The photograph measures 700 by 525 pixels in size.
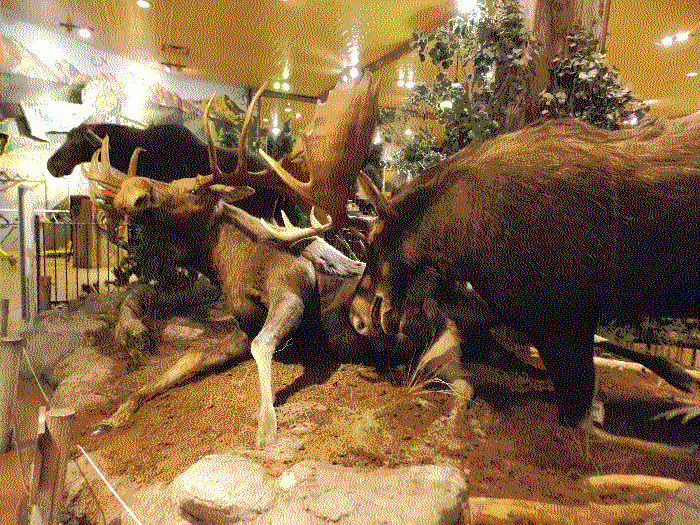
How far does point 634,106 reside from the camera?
8.61 ft

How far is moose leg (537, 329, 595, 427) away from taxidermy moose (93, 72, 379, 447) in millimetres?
1255

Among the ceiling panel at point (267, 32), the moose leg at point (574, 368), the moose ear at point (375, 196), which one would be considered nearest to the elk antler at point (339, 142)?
the moose ear at point (375, 196)

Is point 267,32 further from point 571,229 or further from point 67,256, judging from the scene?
point 67,256

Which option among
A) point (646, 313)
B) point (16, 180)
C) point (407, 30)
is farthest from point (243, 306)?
point (407, 30)

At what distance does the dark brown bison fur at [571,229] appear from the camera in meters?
1.45

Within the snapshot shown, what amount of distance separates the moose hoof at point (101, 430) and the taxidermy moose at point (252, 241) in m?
0.01

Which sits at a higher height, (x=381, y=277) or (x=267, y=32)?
(x=267, y=32)

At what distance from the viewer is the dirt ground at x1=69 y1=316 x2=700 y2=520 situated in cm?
150

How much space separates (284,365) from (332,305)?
1.62 ft

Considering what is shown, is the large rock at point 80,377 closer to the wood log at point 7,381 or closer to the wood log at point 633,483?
the wood log at point 7,381

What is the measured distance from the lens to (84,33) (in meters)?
3.33

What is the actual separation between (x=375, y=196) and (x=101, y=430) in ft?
6.03

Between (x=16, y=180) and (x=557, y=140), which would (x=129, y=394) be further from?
(x=557, y=140)

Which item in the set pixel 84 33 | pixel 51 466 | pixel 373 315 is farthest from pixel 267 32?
pixel 51 466
